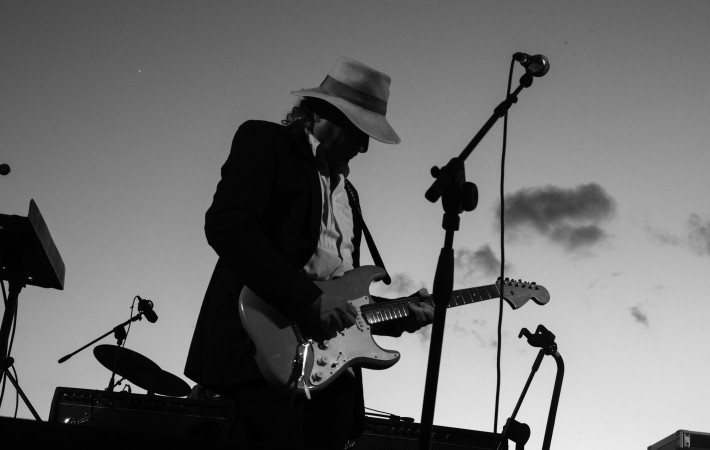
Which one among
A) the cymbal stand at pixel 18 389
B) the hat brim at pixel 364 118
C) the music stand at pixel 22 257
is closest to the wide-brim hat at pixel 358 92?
the hat brim at pixel 364 118

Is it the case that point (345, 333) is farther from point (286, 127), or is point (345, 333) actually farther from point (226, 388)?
point (286, 127)

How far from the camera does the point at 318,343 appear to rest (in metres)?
2.84

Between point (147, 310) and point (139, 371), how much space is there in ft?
2.01

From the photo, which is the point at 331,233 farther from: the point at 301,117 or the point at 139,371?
the point at 139,371

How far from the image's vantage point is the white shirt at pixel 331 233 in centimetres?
291

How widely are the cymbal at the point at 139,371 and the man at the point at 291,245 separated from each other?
3428 mm

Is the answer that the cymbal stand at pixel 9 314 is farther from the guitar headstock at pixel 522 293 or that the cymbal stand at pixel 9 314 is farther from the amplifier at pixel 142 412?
the guitar headstock at pixel 522 293

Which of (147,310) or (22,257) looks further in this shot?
(147,310)

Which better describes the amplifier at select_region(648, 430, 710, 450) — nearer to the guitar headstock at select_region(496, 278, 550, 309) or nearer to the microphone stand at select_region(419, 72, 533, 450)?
the guitar headstock at select_region(496, 278, 550, 309)

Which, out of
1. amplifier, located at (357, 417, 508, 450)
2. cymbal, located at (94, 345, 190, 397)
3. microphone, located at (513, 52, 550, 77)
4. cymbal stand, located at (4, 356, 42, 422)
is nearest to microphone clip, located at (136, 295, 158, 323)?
cymbal, located at (94, 345, 190, 397)

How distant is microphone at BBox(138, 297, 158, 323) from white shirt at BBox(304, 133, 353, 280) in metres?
3.90

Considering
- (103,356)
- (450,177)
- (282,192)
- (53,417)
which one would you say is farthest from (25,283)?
(450,177)

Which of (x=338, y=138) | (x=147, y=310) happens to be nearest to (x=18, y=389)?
(x=147, y=310)

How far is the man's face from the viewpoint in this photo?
3.05 meters
